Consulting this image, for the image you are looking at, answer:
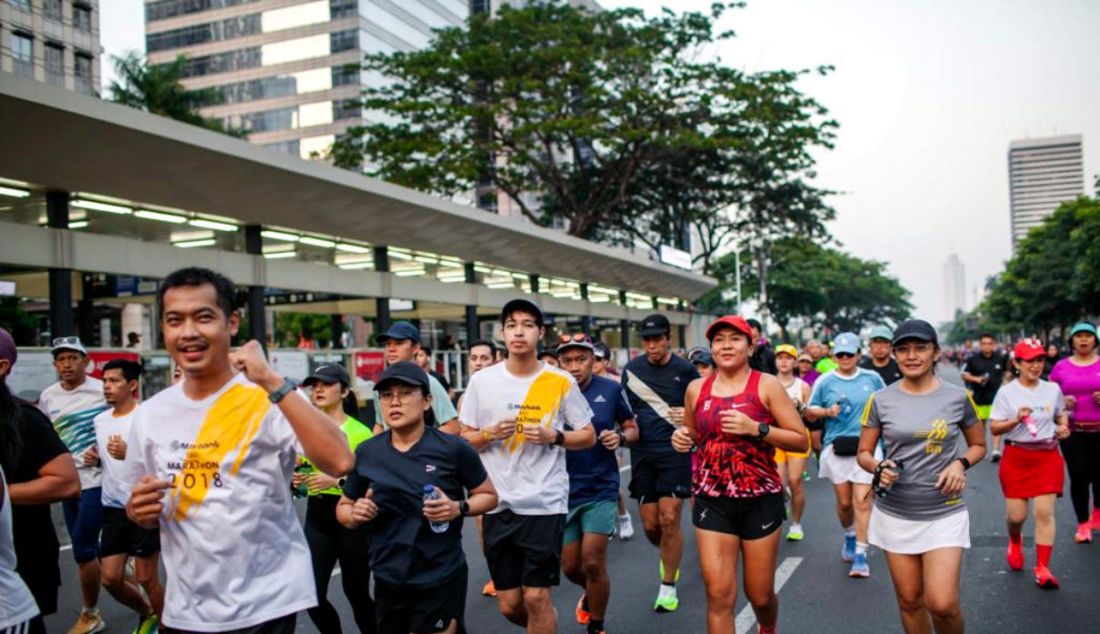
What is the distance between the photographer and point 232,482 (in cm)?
299

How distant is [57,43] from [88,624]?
161ft

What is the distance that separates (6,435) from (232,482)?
1.02 m

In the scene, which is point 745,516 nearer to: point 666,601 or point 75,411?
point 666,601

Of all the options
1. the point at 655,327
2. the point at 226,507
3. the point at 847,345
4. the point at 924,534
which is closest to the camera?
the point at 226,507

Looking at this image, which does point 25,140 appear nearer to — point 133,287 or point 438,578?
point 133,287

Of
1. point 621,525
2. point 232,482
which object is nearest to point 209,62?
point 621,525

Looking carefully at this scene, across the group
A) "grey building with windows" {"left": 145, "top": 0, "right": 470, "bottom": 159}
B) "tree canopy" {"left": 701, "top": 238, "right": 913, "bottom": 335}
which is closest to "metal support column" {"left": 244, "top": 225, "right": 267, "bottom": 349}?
"tree canopy" {"left": 701, "top": 238, "right": 913, "bottom": 335}

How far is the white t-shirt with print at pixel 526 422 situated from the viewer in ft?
16.9

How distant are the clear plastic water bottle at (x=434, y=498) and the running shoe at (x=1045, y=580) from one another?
193 inches

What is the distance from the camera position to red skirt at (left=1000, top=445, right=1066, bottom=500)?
23.7ft

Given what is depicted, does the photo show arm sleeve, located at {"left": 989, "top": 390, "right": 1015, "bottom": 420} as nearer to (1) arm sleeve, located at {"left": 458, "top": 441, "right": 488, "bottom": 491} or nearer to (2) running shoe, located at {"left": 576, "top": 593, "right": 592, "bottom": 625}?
(2) running shoe, located at {"left": 576, "top": 593, "right": 592, "bottom": 625}

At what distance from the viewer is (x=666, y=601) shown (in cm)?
661

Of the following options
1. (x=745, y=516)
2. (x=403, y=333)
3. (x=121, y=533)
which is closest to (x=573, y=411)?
(x=745, y=516)

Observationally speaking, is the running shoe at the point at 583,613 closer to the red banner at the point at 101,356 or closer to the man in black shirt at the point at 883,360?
the man in black shirt at the point at 883,360
